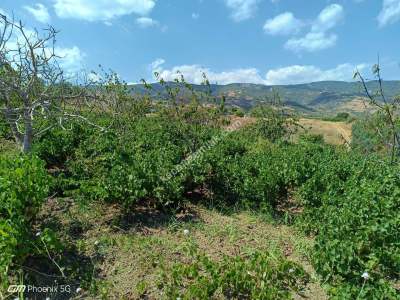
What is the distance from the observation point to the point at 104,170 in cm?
607

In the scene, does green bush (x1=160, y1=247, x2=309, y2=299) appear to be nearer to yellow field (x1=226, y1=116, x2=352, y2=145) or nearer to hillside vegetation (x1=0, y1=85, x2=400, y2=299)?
hillside vegetation (x1=0, y1=85, x2=400, y2=299)

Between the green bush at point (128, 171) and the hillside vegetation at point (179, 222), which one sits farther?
the green bush at point (128, 171)

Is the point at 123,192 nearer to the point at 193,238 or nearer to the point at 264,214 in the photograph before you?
the point at 193,238

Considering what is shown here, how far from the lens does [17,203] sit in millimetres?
3822

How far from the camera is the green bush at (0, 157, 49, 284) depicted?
341 cm

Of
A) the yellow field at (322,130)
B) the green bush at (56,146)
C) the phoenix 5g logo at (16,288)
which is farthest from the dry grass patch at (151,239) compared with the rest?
the yellow field at (322,130)

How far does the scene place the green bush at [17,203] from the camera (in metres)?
3.41

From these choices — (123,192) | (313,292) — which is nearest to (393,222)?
(313,292)

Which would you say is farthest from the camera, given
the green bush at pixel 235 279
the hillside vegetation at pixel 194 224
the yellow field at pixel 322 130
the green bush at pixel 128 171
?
the yellow field at pixel 322 130

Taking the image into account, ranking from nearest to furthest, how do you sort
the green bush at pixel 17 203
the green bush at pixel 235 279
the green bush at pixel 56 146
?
the green bush at pixel 17 203, the green bush at pixel 235 279, the green bush at pixel 56 146

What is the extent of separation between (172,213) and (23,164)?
2.08 metres

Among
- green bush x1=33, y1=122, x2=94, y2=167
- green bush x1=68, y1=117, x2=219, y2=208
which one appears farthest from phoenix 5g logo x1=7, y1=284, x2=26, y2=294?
green bush x1=33, y1=122, x2=94, y2=167

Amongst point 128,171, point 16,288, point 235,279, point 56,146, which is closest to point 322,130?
point 56,146

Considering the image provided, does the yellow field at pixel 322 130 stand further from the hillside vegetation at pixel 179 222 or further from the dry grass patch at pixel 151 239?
the dry grass patch at pixel 151 239
